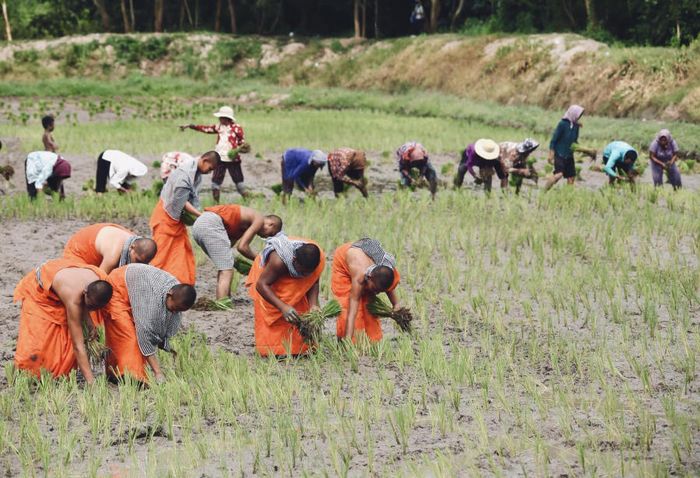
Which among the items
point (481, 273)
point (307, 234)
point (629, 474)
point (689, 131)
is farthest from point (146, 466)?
point (689, 131)

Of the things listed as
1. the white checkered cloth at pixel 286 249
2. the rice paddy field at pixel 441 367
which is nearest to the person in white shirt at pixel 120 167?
the rice paddy field at pixel 441 367

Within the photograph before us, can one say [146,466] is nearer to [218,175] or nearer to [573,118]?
[218,175]

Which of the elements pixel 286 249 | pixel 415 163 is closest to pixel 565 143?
pixel 415 163

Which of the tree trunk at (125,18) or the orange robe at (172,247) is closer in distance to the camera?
the orange robe at (172,247)

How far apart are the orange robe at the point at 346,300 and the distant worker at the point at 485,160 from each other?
6165mm

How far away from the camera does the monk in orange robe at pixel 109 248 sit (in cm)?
679

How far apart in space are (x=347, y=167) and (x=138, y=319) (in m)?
6.50

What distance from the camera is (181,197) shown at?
8320mm

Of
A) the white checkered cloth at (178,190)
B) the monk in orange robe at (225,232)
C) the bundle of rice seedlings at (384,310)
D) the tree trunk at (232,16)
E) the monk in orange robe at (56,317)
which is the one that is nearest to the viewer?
the monk in orange robe at (56,317)

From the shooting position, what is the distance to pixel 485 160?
13.2 metres

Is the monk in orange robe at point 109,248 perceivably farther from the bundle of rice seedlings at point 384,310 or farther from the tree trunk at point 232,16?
the tree trunk at point 232,16

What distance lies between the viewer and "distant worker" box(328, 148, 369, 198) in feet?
40.2

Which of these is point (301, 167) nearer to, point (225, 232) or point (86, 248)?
point (225, 232)

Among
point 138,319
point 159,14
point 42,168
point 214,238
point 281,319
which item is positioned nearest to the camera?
point 138,319
